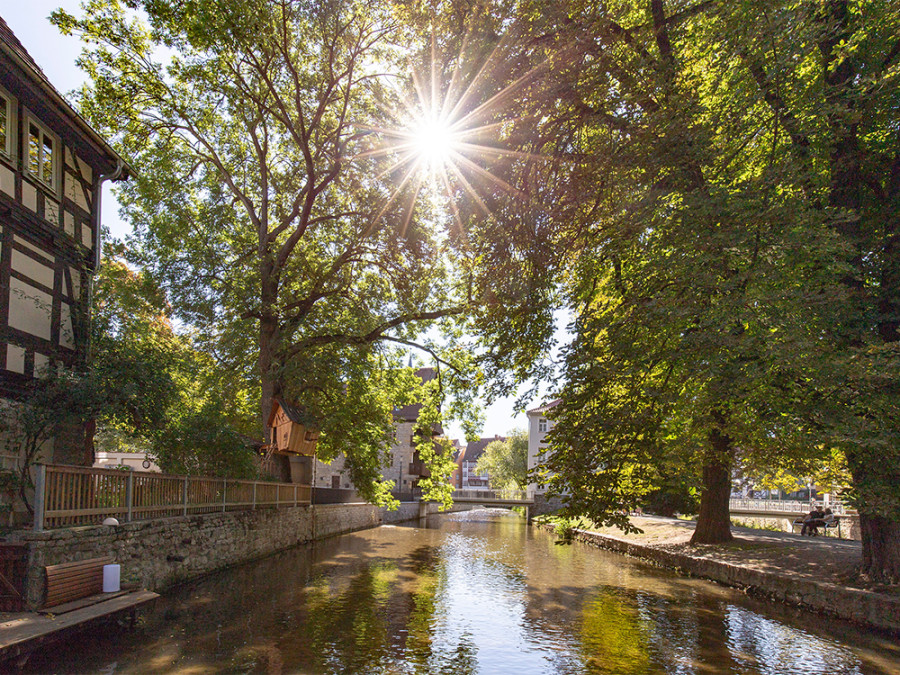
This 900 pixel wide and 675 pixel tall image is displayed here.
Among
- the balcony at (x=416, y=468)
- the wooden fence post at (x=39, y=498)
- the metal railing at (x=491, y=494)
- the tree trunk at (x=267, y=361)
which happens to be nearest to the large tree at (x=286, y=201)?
the tree trunk at (x=267, y=361)

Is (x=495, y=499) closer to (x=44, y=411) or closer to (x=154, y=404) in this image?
(x=154, y=404)

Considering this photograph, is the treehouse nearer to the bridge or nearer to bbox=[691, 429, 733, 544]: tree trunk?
bbox=[691, 429, 733, 544]: tree trunk

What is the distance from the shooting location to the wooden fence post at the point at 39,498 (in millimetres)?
8156

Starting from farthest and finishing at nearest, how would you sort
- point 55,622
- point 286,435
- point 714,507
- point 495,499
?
point 495,499 → point 714,507 → point 286,435 → point 55,622

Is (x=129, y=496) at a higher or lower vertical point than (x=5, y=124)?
lower

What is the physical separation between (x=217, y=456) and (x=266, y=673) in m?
9.29

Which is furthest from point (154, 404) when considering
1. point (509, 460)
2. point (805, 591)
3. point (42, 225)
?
point (509, 460)

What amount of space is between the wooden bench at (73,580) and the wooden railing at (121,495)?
687 mm

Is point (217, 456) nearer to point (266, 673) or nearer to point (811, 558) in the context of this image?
point (266, 673)

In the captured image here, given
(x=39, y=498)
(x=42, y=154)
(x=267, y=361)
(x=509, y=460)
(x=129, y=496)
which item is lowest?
(x=509, y=460)

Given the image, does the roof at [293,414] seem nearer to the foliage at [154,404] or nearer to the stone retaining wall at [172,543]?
the foliage at [154,404]

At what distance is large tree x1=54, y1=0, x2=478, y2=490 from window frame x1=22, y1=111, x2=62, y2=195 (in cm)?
439

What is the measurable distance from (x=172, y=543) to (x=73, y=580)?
12.5ft

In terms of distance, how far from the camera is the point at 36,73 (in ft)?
36.8
